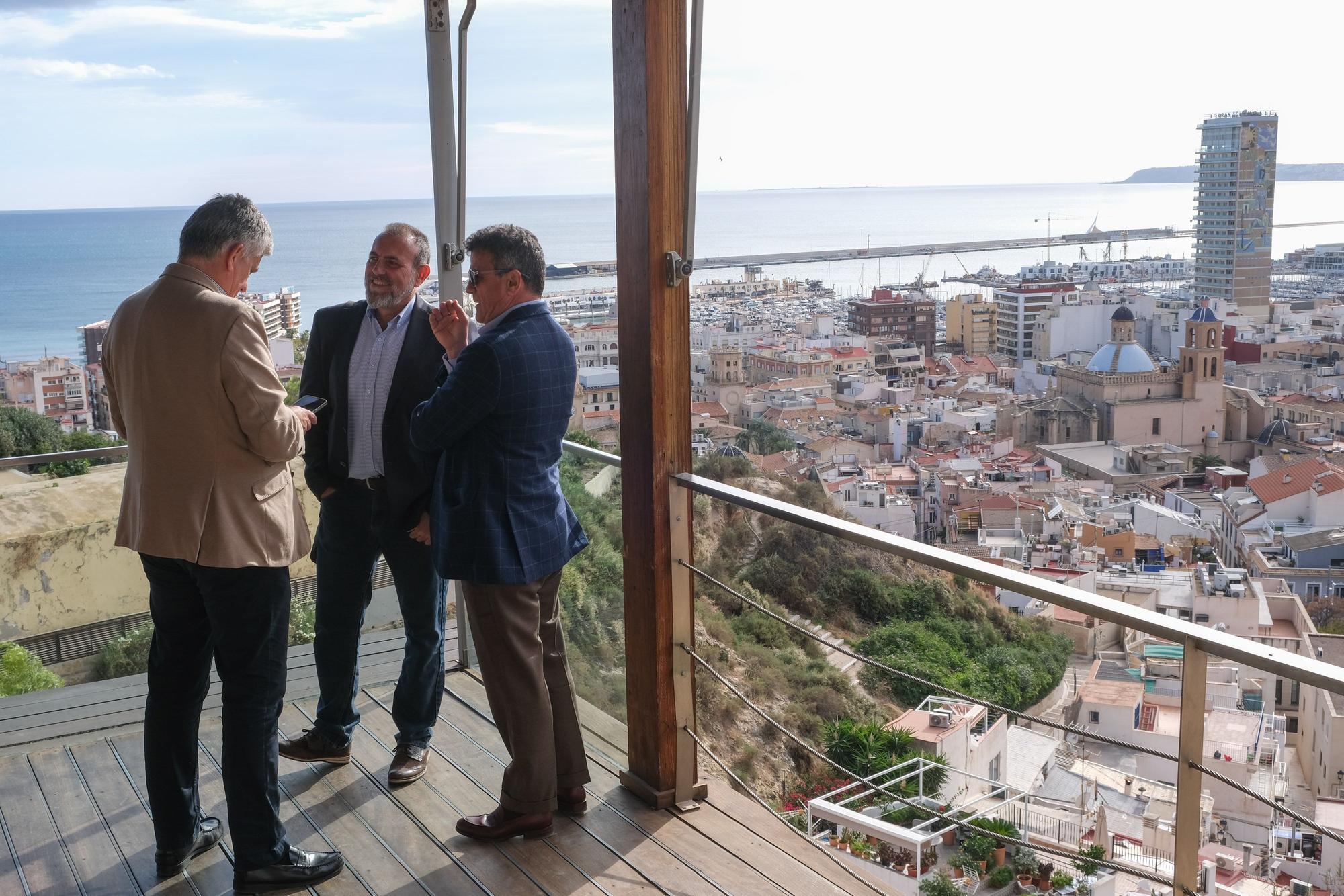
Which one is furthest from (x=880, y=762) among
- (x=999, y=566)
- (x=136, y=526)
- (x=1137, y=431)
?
(x=1137, y=431)

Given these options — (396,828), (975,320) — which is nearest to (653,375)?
(396,828)

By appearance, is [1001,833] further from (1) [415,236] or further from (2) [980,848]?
(1) [415,236]

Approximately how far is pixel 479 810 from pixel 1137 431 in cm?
333

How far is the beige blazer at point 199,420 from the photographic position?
2.12 meters

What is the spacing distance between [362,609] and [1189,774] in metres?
2.12

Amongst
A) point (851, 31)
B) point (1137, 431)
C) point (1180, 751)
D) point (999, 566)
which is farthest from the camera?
point (851, 31)

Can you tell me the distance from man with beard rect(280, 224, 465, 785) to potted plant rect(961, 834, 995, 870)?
1.42 m

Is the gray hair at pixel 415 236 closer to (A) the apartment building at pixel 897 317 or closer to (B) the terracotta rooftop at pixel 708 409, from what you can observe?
(B) the terracotta rooftop at pixel 708 409

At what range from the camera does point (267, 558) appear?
2221 mm

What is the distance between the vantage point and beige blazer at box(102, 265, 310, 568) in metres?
2.12

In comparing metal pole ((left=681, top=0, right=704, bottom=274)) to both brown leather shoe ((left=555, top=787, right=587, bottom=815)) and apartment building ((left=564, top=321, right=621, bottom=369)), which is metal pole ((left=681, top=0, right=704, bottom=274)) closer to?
apartment building ((left=564, top=321, right=621, bottom=369))

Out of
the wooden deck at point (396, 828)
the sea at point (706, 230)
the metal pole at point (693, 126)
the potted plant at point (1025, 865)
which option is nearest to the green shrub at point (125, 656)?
the wooden deck at point (396, 828)

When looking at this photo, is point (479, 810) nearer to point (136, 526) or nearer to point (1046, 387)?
point (136, 526)

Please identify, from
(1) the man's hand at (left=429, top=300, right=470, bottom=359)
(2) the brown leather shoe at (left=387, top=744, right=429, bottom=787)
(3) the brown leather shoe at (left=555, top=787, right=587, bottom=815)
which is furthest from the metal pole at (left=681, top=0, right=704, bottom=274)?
(2) the brown leather shoe at (left=387, top=744, right=429, bottom=787)
